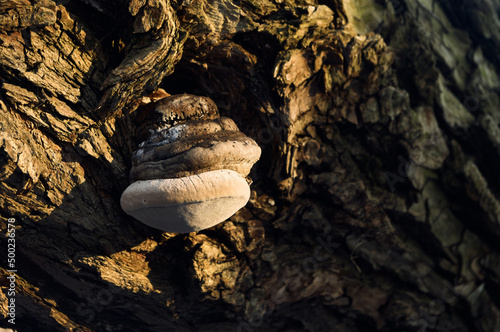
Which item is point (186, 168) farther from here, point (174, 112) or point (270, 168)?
point (270, 168)

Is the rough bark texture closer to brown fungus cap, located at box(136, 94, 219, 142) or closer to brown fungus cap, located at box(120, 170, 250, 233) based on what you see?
brown fungus cap, located at box(136, 94, 219, 142)

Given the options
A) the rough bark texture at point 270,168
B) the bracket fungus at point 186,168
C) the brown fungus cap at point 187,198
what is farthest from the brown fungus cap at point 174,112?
the brown fungus cap at point 187,198

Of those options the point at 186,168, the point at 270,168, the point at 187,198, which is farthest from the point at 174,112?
the point at 270,168

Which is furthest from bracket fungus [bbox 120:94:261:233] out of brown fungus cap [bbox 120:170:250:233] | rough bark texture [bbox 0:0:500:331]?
rough bark texture [bbox 0:0:500:331]

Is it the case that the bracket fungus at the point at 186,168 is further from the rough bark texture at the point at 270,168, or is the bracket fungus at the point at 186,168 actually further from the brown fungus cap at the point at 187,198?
the rough bark texture at the point at 270,168

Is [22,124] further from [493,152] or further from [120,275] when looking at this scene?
[493,152]

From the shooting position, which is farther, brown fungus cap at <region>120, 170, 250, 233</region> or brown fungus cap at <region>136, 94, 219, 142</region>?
brown fungus cap at <region>136, 94, 219, 142</region>
